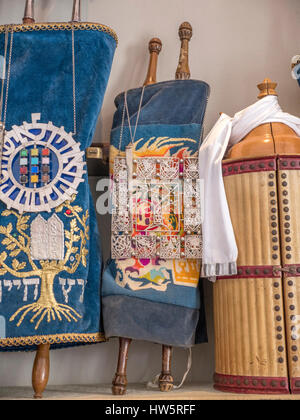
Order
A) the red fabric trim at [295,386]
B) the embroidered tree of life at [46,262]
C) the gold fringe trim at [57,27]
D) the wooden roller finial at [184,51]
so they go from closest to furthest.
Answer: the red fabric trim at [295,386]
the embroidered tree of life at [46,262]
the gold fringe trim at [57,27]
the wooden roller finial at [184,51]

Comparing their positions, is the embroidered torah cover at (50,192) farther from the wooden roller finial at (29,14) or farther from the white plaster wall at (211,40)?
the white plaster wall at (211,40)

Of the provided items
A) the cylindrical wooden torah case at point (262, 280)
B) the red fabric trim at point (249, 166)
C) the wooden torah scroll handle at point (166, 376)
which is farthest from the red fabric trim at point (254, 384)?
the red fabric trim at point (249, 166)

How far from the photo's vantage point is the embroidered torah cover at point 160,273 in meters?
2.06

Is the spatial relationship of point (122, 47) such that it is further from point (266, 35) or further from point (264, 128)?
point (264, 128)

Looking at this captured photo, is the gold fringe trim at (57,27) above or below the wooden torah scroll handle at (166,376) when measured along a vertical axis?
above

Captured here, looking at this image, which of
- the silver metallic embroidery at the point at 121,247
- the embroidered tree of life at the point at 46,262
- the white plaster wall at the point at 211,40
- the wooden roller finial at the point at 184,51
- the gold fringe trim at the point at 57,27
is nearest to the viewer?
the embroidered tree of life at the point at 46,262

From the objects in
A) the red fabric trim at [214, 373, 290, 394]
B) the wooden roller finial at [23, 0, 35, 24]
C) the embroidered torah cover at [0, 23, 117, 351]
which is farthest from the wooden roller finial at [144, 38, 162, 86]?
the red fabric trim at [214, 373, 290, 394]

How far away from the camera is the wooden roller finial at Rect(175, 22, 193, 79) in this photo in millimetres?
2377

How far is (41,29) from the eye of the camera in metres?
2.23

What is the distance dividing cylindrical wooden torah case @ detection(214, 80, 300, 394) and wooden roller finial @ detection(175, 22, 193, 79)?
49cm

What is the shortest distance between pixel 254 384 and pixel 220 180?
0.72 meters

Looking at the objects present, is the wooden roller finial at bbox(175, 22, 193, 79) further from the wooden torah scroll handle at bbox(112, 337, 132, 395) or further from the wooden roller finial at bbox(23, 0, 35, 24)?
the wooden torah scroll handle at bbox(112, 337, 132, 395)

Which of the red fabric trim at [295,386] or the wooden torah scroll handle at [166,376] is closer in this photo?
the red fabric trim at [295,386]

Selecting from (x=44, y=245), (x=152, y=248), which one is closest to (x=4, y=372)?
(x=44, y=245)
